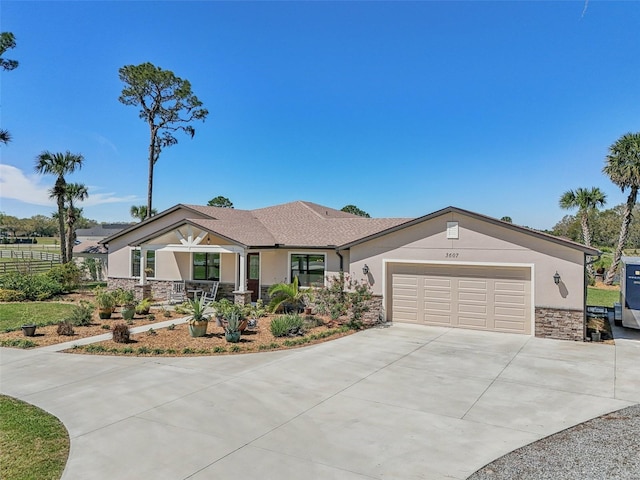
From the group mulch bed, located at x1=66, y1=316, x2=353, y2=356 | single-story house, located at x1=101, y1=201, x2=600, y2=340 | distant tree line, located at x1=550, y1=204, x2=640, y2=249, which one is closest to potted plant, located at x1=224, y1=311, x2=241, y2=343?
mulch bed, located at x1=66, y1=316, x2=353, y2=356

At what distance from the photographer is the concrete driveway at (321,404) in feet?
16.5

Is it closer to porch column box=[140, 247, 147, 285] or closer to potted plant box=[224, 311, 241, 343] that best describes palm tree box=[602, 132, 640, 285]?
potted plant box=[224, 311, 241, 343]

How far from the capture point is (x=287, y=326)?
12.4 meters

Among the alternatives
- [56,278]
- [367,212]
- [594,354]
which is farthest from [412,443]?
[367,212]

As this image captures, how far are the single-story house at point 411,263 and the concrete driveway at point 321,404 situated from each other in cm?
198

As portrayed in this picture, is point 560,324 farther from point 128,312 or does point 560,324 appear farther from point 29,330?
point 29,330

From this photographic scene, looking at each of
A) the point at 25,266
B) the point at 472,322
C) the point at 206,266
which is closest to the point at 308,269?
the point at 206,266

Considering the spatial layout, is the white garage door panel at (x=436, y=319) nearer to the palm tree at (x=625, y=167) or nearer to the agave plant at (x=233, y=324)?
the agave plant at (x=233, y=324)

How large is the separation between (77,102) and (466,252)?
16173mm

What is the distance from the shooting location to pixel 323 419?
20.9 feet

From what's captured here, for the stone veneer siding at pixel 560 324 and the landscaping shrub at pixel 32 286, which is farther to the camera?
the landscaping shrub at pixel 32 286

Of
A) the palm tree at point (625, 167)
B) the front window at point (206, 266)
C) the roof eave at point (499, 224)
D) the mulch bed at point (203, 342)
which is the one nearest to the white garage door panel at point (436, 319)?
the mulch bed at point (203, 342)

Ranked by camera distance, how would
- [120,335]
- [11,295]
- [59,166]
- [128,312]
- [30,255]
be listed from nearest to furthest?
[120,335] → [128,312] → [11,295] → [59,166] → [30,255]

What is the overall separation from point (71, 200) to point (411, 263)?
2545 centimetres
